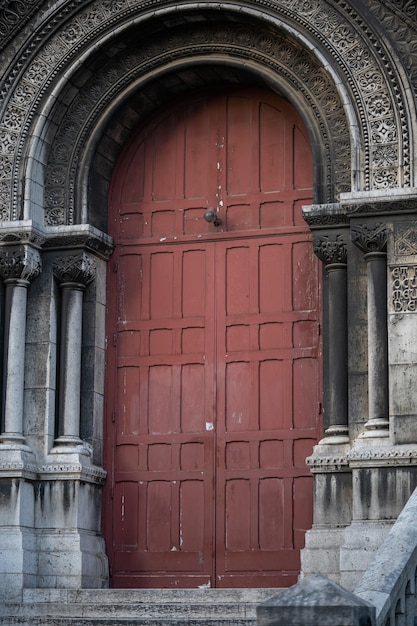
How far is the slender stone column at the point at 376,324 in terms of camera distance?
45.2 feet

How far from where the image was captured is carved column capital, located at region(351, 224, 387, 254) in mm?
14031

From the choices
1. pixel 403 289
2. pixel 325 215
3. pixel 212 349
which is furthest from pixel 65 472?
pixel 403 289

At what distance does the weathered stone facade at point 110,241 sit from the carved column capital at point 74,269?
22 mm

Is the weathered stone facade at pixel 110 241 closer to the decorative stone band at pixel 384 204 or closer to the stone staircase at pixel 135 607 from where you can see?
the decorative stone band at pixel 384 204

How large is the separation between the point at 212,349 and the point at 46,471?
213 centimetres

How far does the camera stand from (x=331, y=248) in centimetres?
1442

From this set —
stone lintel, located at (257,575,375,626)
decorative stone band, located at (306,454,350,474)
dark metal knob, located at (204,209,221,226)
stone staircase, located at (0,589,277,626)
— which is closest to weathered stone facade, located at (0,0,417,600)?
decorative stone band, located at (306,454,350,474)

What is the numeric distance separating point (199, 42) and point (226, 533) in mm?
5129

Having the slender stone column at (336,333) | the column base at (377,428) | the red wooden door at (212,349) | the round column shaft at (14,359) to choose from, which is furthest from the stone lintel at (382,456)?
the round column shaft at (14,359)

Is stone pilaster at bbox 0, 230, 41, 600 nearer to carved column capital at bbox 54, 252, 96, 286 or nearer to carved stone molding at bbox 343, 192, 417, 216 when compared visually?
carved column capital at bbox 54, 252, 96, 286

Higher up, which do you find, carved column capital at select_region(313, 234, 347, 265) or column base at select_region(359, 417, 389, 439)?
carved column capital at select_region(313, 234, 347, 265)

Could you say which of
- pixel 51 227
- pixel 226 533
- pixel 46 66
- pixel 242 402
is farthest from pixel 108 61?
pixel 226 533

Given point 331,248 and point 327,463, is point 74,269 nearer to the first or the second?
point 331,248

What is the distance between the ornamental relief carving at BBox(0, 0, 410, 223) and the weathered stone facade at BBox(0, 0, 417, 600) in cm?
2
